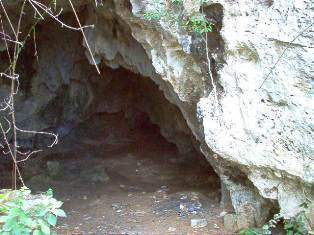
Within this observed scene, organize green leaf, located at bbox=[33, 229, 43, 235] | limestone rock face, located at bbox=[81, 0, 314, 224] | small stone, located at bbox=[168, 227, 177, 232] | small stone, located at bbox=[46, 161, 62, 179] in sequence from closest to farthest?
green leaf, located at bbox=[33, 229, 43, 235]
limestone rock face, located at bbox=[81, 0, 314, 224]
small stone, located at bbox=[168, 227, 177, 232]
small stone, located at bbox=[46, 161, 62, 179]

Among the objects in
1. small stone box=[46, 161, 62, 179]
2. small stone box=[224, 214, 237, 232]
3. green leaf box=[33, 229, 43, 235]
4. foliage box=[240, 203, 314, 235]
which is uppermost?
green leaf box=[33, 229, 43, 235]

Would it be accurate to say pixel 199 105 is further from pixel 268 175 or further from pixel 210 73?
pixel 268 175

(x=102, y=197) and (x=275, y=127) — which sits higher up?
(x=275, y=127)

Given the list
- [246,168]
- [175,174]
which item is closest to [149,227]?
[246,168]

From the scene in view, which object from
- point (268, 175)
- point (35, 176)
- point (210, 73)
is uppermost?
point (210, 73)

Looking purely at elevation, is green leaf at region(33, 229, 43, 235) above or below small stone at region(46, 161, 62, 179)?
above

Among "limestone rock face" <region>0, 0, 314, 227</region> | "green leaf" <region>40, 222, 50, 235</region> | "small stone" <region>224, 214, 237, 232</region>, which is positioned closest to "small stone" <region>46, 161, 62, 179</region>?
"limestone rock face" <region>0, 0, 314, 227</region>

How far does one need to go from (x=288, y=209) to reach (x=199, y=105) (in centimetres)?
100

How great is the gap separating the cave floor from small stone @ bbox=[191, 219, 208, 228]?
34 millimetres

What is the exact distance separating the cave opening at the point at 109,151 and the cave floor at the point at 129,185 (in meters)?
0.01

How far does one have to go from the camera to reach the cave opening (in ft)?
14.9

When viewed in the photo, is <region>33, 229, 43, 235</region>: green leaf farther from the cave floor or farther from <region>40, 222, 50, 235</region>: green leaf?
the cave floor

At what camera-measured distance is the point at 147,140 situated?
8.05m

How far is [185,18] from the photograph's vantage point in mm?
3715
